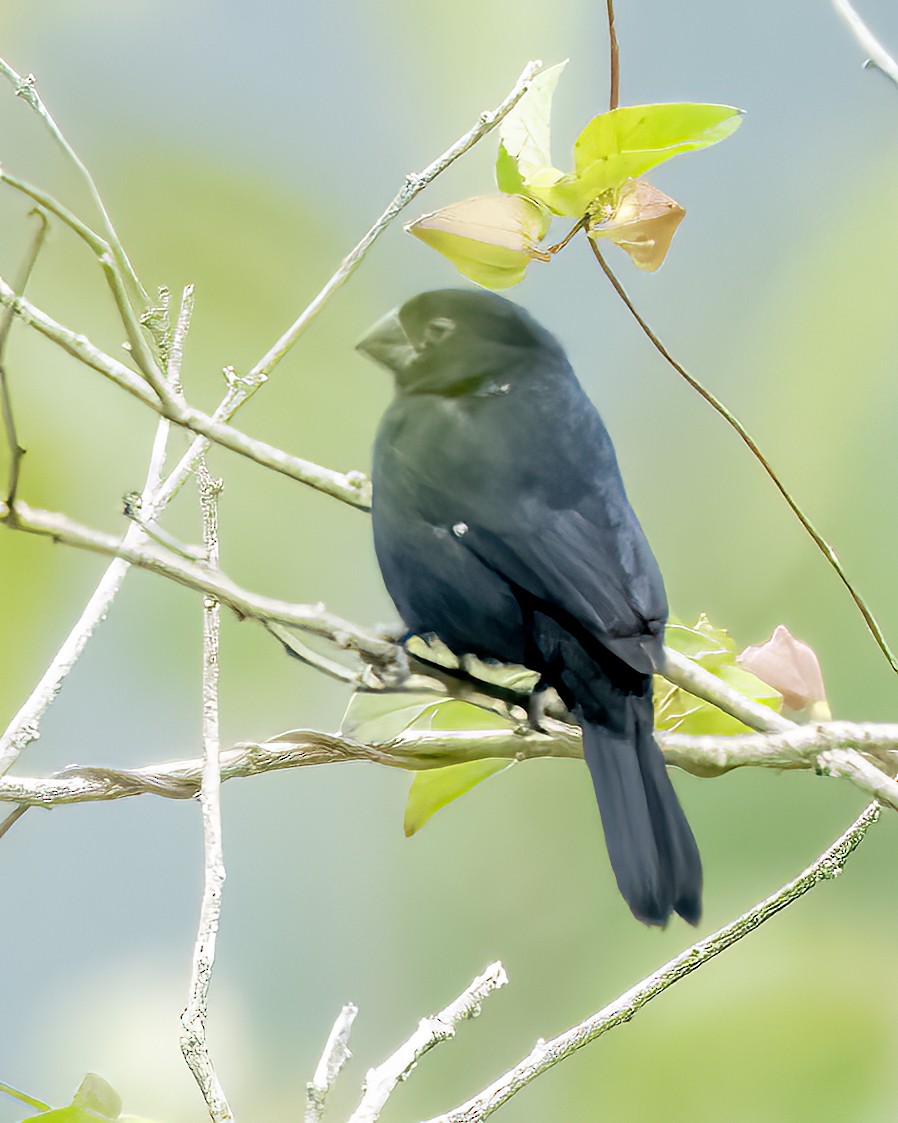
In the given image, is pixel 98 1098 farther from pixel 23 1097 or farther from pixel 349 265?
pixel 349 265

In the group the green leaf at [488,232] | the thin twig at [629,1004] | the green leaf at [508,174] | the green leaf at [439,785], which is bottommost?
the thin twig at [629,1004]

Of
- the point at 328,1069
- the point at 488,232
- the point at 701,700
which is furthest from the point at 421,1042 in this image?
the point at 488,232

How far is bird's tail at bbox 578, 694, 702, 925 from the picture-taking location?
0.77 meters

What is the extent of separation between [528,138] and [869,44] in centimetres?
24

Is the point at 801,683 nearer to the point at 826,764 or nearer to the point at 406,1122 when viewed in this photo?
the point at 826,764

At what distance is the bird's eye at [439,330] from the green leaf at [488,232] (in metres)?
0.16

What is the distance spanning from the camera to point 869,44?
2.77 feet

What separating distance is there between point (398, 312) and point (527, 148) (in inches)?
8.1

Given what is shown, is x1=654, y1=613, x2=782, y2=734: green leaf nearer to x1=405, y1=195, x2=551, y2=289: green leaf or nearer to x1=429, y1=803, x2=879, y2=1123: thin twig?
x1=429, y1=803, x2=879, y2=1123: thin twig

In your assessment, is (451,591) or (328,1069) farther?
(451,591)

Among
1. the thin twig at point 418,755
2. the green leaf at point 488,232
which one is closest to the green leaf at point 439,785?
the thin twig at point 418,755

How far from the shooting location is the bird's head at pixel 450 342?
3.20 feet

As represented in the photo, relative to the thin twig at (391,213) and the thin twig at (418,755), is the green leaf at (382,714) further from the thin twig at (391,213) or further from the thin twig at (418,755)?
the thin twig at (391,213)

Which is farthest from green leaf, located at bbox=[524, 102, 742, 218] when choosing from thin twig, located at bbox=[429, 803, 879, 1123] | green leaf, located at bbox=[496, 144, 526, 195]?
thin twig, located at bbox=[429, 803, 879, 1123]
